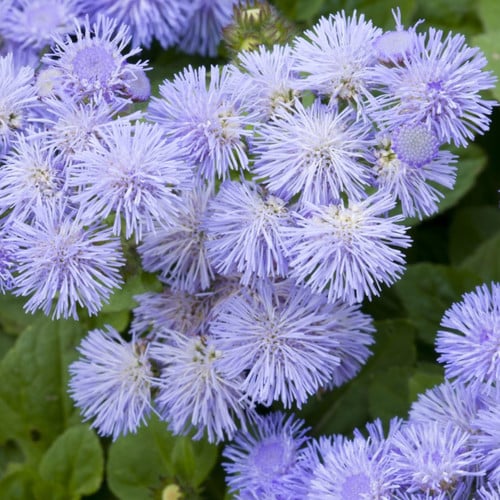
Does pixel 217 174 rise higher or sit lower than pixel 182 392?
higher

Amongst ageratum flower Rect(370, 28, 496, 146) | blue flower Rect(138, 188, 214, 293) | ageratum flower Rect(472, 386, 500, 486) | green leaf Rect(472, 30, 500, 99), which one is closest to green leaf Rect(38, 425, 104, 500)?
blue flower Rect(138, 188, 214, 293)

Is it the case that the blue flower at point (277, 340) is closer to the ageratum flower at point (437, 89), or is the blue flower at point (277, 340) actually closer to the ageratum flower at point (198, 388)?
the ageratum flower at point (198, 388)

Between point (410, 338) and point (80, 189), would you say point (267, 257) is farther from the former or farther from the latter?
point (410, 338)

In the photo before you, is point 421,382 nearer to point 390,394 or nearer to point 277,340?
point 390,394

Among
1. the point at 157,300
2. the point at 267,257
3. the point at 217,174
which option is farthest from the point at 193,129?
the point at 157,300

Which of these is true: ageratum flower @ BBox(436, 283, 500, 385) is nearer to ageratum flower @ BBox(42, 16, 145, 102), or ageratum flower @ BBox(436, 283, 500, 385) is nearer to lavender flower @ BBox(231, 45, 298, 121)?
lavender flower @ BBox(231, 45, 298, 121)
